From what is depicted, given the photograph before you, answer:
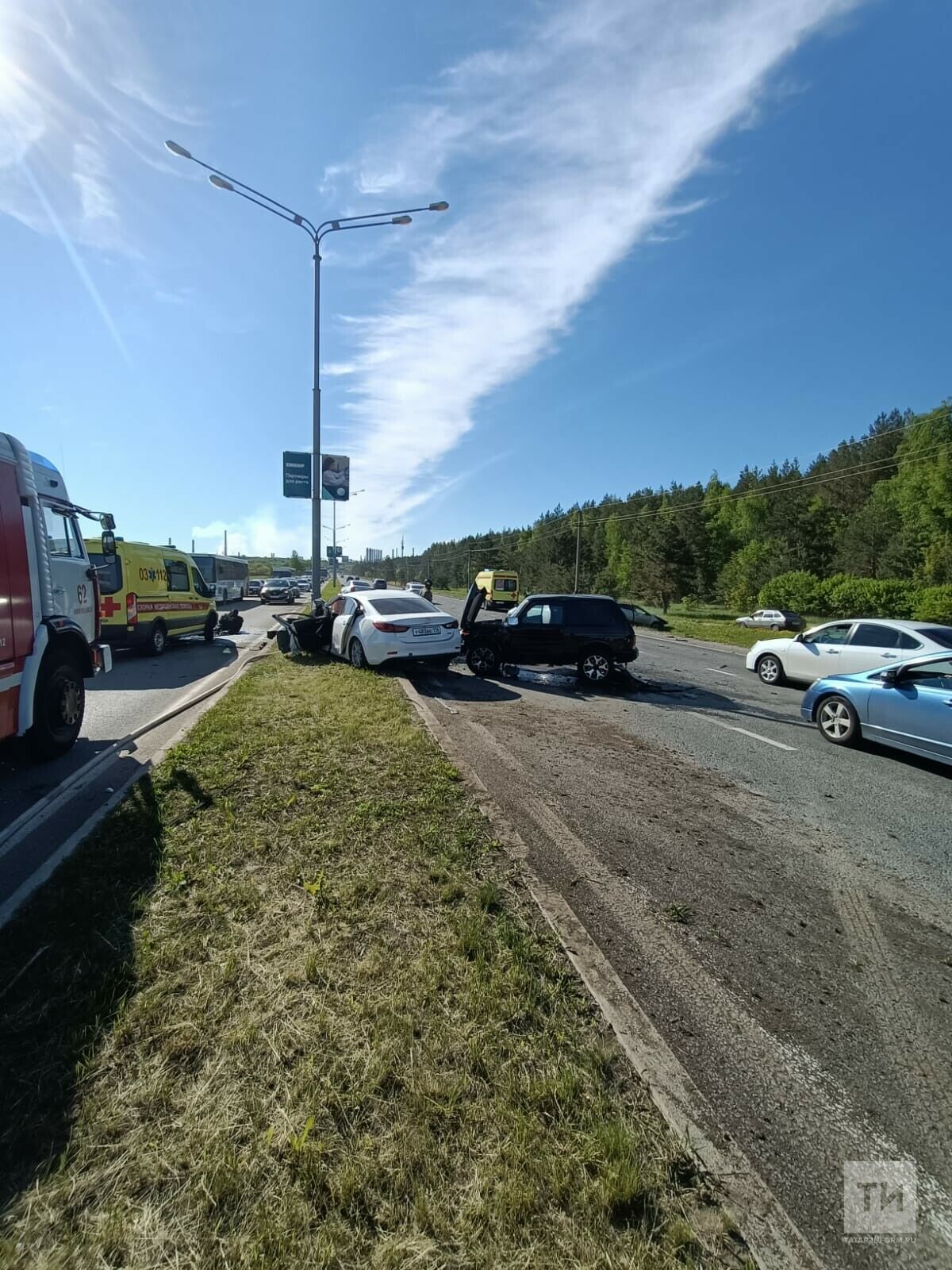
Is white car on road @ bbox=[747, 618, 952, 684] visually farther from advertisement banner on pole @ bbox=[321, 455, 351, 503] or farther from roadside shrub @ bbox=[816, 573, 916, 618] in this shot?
roadside shrub @ bbox=[816, 573, 916, 618]

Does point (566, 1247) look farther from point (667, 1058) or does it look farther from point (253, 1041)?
point (253, 1041)

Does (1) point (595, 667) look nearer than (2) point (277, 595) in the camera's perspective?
Yes

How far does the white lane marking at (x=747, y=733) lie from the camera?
7.41m

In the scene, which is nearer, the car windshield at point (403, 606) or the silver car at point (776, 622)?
the car windshield at point (403, 606)

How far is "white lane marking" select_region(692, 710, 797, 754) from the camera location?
7.41 metres

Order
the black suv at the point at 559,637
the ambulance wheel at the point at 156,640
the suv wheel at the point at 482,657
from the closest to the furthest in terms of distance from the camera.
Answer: the black suv at the point at 559,637
the suv wheel at the point at 482,657
the ambulance wheel at the point at 156,640

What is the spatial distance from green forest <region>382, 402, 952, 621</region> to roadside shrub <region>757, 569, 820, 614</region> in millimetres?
75

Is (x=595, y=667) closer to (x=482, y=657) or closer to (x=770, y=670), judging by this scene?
(x=482, y=657)

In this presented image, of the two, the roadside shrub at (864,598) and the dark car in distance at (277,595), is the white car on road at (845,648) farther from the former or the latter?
the dark car in distance at (277,595)

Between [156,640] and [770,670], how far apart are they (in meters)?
13.7

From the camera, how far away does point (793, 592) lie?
46.8 m

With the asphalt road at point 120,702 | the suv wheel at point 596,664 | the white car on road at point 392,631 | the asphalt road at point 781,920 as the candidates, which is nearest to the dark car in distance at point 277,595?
the asphalt road at point 120,702

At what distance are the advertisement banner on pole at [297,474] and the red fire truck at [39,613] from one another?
32.9 ft

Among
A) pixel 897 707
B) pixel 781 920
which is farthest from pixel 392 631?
pixel 781 920
